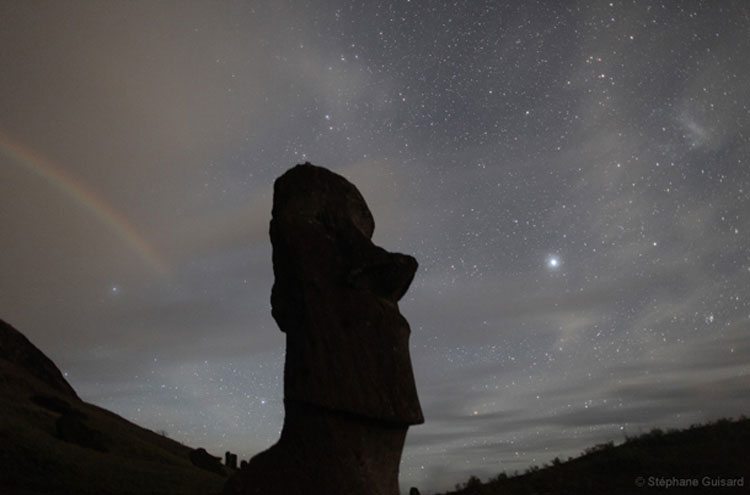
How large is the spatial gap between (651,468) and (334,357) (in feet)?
41.4

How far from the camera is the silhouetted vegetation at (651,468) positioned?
1499 cm

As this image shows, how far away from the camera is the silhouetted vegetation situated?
14992mm

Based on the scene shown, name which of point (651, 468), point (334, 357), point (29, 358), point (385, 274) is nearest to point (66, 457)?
point (334, 357)

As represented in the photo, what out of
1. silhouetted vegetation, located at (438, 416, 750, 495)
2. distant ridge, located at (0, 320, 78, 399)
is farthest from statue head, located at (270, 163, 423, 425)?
distant ridge, located at (0, 320, 78, 399)

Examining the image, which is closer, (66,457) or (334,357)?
(334,357)

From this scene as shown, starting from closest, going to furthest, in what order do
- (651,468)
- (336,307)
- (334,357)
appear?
1. (334,357)
2. (336,307)
3. (651,468)

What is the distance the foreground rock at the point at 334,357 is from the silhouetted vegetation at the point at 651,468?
385 inches

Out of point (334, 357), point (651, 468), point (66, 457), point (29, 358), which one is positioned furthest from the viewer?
point (29, 358)

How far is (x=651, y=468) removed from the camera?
53.9ft

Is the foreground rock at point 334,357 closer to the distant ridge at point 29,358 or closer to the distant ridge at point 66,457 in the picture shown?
the distant ridge at point 66,457

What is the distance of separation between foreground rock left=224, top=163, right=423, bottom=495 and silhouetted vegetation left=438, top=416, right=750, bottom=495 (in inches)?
385

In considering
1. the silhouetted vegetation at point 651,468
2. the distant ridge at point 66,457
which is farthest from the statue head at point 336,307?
the silhouetted vegetation at point 651,468

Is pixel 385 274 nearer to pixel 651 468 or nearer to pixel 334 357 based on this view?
pixel 334 357

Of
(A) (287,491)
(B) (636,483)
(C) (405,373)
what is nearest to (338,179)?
(C) (405,373)
